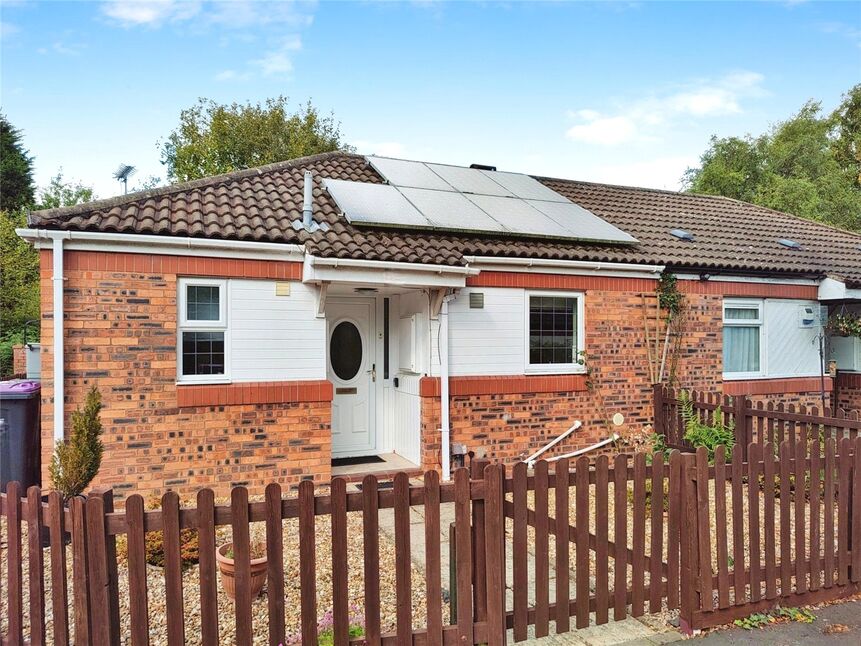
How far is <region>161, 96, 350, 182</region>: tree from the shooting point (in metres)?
25.2

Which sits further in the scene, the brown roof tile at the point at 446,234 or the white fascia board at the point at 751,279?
the white fascia board at the point at 751,279

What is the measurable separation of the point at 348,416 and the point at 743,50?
11095mm

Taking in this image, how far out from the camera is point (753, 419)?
25.3 feet

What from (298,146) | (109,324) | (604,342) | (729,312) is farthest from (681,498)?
(298,146)

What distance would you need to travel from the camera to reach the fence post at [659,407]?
927 cm

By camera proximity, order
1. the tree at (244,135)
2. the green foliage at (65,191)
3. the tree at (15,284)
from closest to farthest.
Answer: the tree at (15,284) < the tree at (244,135) < the green foliage at (65,191)

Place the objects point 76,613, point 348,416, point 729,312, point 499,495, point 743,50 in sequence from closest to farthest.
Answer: point 76,613
point 499,495
point 348,416
point 729,312
point 743,50

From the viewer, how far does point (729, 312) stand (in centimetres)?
1028

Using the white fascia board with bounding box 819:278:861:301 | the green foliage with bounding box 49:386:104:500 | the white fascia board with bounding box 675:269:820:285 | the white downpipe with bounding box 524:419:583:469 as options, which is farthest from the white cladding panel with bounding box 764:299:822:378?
the green foliage with bounding box 49:386:104:500

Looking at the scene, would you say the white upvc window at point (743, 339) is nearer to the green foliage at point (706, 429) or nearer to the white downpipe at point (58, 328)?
the green foliage at point (706, 429)

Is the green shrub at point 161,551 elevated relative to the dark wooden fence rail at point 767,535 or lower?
lower

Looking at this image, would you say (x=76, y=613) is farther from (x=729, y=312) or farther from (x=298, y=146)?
(x=298, y=146)

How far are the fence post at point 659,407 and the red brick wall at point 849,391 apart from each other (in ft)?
16.3

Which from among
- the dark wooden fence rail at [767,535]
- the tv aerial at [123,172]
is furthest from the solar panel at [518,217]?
the tv aerial at [123,172]
